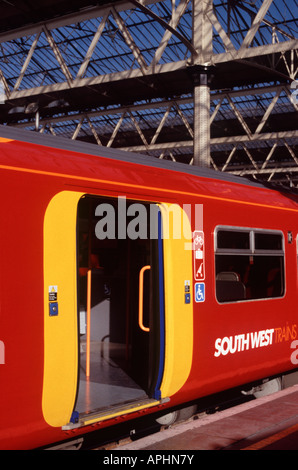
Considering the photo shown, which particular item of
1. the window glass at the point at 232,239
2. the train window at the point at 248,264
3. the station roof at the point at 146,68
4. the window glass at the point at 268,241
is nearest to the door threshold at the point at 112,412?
the train window at the point at 248,264

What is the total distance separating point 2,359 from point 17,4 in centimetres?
1762

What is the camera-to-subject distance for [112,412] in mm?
5590

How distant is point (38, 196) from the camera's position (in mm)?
5113

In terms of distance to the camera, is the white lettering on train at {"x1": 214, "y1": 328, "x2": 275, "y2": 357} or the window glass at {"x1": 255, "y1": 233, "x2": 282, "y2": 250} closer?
the white lettering on train at {"x1": 214, "y1": 328, "x2": 275, "y2": 357}

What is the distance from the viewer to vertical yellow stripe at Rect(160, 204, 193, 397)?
6.23m

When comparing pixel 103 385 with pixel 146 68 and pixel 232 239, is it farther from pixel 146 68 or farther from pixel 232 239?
pixel 146 68

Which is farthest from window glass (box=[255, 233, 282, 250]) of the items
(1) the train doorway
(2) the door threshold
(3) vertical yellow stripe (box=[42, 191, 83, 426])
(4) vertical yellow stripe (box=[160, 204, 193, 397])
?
(3) vertical yellow stripe (box=[42, 191, 83, 426])

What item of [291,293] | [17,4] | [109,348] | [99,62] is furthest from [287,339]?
[99,62]

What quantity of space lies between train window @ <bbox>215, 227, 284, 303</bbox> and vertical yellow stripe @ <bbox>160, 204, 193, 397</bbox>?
26.4 inches

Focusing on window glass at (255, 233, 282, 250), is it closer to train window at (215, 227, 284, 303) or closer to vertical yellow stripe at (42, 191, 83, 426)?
train window at (215, 227, 284, 303)

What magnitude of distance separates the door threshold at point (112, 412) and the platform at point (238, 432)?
29 cm

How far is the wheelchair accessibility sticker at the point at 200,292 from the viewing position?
22.0ft

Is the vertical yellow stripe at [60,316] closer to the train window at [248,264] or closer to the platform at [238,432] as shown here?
the platform at [238,432]
